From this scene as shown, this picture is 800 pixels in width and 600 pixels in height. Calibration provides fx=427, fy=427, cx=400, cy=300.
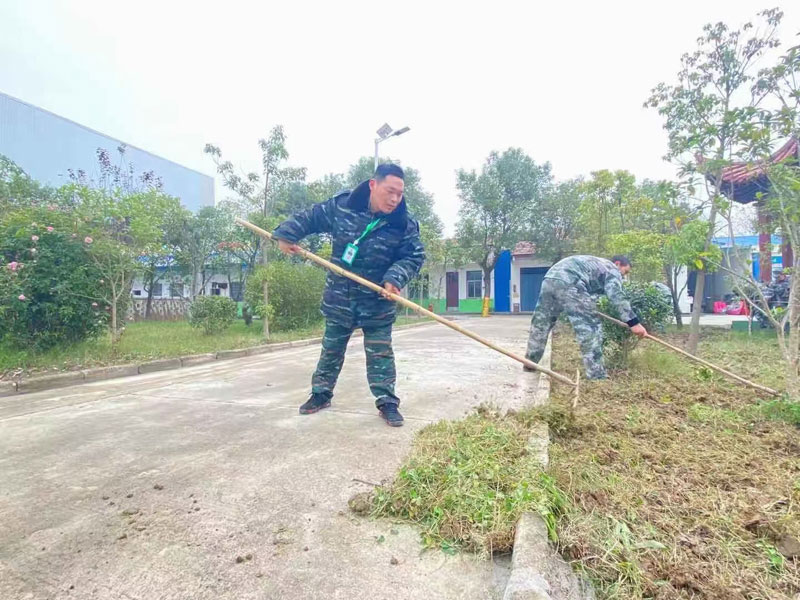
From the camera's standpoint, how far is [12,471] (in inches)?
83.7

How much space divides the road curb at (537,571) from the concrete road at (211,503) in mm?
102

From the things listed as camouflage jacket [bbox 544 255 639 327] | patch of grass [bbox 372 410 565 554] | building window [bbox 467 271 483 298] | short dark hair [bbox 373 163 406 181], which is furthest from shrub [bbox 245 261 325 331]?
building window [bbox 467 271 483 298]

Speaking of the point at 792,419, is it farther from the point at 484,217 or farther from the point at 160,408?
the point at 484,217

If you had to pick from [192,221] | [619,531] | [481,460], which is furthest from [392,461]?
[192,221]

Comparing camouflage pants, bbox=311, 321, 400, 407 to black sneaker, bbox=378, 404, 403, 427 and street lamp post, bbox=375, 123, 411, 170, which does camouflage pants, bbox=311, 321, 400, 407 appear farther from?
street lamp post, bbox=375, 123, 411, 170

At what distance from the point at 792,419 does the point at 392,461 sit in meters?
2.52

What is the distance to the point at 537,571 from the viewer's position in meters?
1.24

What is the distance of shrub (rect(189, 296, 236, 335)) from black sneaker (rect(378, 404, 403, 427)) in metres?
7.11

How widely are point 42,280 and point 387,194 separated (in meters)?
5.00

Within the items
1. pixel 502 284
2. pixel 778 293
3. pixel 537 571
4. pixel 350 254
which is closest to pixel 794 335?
pixel 537 571

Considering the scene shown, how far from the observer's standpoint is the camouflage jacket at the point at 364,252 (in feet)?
9.70

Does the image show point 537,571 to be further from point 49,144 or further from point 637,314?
point 49,144

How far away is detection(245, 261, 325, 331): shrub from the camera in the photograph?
9.96 metres

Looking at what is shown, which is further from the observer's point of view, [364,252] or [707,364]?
[707,364]
